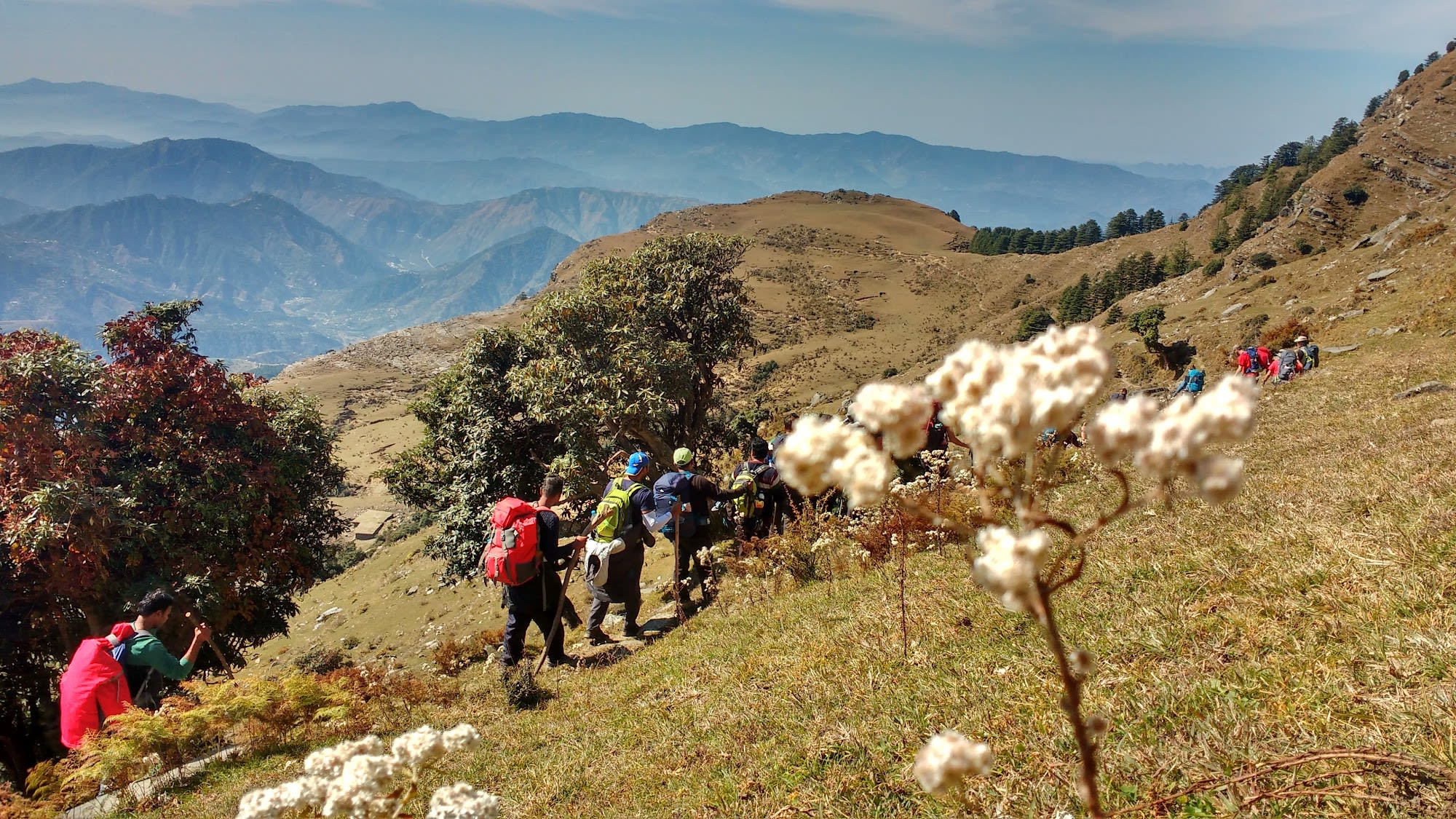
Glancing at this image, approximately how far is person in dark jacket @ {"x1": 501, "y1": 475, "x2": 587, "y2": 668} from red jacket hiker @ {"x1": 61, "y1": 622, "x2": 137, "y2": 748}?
13.1 ft

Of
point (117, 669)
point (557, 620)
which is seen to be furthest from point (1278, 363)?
point (117, 669)

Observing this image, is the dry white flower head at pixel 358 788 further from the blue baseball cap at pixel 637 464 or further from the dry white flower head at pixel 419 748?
the blue baseball cap at pixel 637 464

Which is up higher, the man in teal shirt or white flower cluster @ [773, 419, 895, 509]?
→ white flower cluster @ [773, 419, 895, 509]

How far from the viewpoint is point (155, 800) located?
6.42 metres

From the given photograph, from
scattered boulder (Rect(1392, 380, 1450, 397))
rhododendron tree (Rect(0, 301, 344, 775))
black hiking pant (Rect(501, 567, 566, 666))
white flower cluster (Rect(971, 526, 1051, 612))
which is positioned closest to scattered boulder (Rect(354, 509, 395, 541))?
rhododendron tree (Rect(0, 301, 344, 775))

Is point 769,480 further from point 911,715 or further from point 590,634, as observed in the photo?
point 911,715

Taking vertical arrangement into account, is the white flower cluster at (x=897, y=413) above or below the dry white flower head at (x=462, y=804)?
above

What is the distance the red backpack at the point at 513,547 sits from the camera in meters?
8.61

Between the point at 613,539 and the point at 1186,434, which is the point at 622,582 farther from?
the point at 1186,434

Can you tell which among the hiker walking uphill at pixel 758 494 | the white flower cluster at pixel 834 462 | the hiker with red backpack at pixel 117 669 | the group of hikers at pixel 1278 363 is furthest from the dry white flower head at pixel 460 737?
the group of hikers at pixel 1278 363

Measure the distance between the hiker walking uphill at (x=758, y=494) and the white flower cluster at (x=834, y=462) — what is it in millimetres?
9360

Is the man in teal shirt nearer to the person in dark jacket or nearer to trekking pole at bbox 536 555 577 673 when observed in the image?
the person in dark jacket

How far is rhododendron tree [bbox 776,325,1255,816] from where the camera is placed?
109 centimetres

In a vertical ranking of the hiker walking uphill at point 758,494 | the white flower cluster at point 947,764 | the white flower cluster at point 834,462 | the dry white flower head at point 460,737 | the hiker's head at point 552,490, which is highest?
the white flower cluster at point 834,462
